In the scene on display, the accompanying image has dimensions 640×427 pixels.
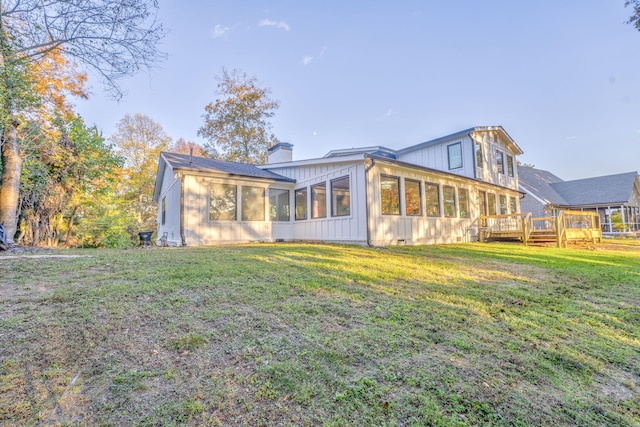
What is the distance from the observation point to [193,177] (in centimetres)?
892

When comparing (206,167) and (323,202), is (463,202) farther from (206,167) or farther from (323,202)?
(206,167)

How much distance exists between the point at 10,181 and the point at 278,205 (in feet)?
23.4

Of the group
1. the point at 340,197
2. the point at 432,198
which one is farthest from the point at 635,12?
the point at 340,197

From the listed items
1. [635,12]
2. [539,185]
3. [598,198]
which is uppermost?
[635,12]

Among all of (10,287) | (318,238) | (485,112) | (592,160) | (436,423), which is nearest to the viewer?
(436,423)

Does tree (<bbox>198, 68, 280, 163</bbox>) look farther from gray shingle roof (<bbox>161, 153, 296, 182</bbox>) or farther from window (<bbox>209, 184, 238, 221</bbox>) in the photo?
window (<bbox>209, 184, 238, 221</bbox>)

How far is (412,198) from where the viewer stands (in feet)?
31.1

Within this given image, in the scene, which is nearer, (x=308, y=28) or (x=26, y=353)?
(x=26, y=353)

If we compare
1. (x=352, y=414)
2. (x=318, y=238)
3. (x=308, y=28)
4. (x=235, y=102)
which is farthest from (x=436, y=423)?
(x=235, y=102)

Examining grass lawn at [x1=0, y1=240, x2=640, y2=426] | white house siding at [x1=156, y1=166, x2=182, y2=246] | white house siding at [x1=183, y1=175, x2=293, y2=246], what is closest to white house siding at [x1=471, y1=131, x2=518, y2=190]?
white house siding at [x1=183, y1=175, x2=293, y2=246]

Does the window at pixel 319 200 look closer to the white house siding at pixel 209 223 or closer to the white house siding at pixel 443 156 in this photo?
the white house siding at pixel 209 223

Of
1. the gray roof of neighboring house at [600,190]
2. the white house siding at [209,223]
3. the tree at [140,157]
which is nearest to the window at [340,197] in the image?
the white house siding at [209,223]

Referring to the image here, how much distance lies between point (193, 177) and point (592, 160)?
32.6 metres

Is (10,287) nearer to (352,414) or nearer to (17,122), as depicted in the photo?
(352,414)
